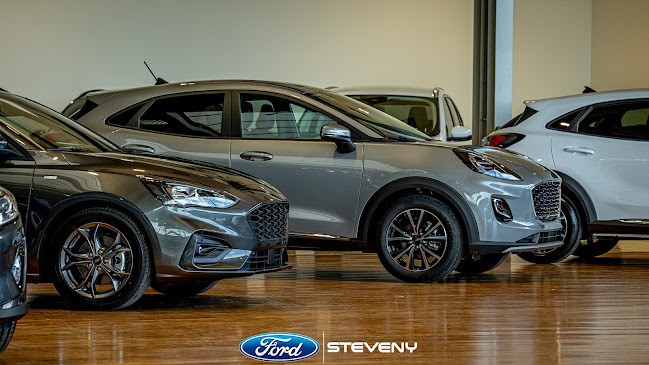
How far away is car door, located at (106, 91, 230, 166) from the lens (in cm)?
802

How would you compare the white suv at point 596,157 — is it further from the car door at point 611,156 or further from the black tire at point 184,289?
the black tire at point 184,289

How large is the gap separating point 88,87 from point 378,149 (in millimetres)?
→ 7851

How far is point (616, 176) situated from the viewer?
910cm

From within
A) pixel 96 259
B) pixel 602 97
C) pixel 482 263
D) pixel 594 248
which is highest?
pixel 602 97

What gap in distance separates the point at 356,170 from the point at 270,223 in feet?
4.91

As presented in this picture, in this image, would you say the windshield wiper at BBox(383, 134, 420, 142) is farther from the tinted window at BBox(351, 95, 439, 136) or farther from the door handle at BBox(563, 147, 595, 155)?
the tinted window at BBox(351, 95, 439, 136)

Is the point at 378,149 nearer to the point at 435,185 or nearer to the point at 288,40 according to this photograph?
the point at 435,185

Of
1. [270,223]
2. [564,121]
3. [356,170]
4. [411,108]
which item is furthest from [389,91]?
[270,223]

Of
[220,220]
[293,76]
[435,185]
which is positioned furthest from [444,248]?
[293,76]

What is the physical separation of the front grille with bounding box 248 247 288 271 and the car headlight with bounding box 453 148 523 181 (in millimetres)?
1772

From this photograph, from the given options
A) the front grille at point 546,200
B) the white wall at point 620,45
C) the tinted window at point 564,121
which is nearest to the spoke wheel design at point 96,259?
the front grille at point 546,200

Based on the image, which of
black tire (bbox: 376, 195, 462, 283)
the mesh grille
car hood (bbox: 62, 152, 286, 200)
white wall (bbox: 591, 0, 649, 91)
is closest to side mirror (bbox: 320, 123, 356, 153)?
black tire (bbox: 376, 195, 462, 283)

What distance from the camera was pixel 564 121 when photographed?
932 cm

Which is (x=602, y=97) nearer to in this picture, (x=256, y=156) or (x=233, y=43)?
(x=256, y=156)
